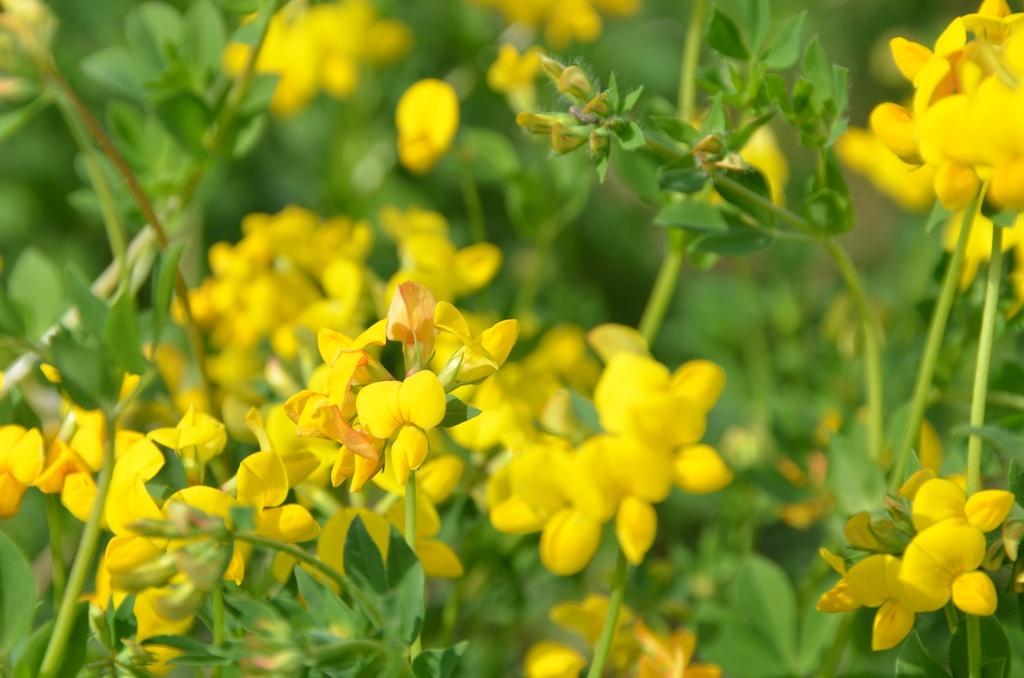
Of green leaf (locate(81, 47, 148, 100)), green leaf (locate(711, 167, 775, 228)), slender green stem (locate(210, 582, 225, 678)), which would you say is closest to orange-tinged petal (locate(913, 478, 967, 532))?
green leaf (locate(711, 167, 775, 228))

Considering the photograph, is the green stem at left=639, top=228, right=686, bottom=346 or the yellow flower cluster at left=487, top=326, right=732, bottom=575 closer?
the yellow flower cluster at left=487, top=326, right=732, bottom=575

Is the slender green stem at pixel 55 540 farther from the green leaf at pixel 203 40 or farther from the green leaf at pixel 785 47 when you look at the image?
the green leaf at pixel 785 47

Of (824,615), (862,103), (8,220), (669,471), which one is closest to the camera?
(669,471)

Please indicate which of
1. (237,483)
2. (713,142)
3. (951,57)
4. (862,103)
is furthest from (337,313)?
(862,103)

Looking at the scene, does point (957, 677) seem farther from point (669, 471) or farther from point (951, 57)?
point (951, 57)

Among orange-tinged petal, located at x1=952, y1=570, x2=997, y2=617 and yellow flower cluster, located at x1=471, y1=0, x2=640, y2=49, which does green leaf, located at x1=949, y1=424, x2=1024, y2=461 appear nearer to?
orange-tinged petal, located at x1=952, y1=570, x2=997, y2=617

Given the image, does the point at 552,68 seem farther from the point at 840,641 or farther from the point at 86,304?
the point at 840,641
